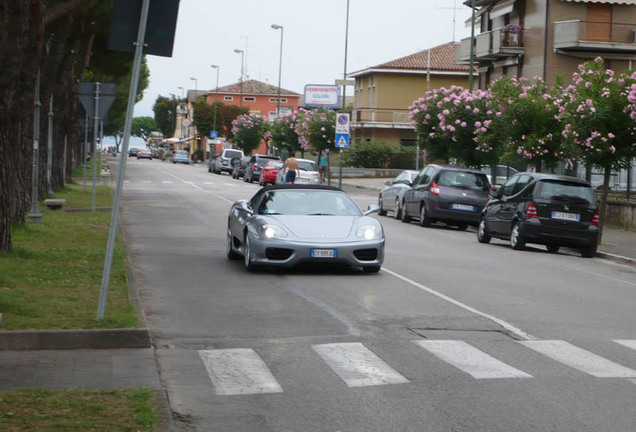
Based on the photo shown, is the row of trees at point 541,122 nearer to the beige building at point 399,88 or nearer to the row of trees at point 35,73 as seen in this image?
the row of trees at point 35,73

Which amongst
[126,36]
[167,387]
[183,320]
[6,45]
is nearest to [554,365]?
[167,387]

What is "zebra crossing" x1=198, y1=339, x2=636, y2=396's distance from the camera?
800 cm

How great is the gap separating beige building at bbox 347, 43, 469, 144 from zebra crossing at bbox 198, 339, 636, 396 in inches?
2949

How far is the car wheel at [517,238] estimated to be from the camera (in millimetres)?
22609

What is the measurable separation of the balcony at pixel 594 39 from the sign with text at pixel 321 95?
46353mm

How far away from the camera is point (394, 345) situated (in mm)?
9727

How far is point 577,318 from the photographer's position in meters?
12.1

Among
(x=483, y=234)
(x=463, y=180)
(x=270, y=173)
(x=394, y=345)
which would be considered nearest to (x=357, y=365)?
(x=394, y=345)

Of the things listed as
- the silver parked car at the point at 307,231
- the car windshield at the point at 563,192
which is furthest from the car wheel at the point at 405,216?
the silver parked car at the point at 307,231

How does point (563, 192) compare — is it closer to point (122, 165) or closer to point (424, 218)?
point (424, 218)

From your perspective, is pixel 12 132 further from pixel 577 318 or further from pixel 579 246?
pixel 579 246

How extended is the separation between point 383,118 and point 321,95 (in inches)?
518


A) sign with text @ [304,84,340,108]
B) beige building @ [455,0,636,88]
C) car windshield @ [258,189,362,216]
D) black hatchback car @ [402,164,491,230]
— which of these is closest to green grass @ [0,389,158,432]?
car windshield @ [258,189,362,216]

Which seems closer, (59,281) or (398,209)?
(59,281)
